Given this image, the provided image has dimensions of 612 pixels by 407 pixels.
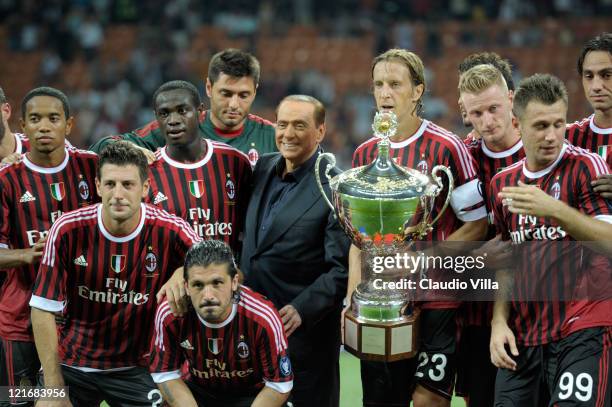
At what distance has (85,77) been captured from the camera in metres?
13.4

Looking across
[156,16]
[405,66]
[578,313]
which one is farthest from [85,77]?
[578,313]

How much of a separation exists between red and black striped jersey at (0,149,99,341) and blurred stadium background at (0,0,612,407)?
312 inches

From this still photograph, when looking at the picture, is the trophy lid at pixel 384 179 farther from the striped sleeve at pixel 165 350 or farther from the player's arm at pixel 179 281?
the striped sleeve at pixel 165 350

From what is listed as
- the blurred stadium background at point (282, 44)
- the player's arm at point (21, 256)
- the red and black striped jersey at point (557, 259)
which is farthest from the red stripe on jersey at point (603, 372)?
the blurred stadium background at point (282, 44)

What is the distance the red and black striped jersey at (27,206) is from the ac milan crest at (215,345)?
1.05 metres

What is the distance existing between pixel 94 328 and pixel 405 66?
186cm

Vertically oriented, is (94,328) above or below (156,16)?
below

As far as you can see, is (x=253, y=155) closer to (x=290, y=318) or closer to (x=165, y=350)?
(x=290, y=318)

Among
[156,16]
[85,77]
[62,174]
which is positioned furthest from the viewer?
[156,16]

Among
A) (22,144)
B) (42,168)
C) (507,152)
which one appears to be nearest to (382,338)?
(507,152)

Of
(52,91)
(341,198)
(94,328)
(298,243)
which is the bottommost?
(94,328)

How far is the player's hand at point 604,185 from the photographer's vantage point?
11.6 ft

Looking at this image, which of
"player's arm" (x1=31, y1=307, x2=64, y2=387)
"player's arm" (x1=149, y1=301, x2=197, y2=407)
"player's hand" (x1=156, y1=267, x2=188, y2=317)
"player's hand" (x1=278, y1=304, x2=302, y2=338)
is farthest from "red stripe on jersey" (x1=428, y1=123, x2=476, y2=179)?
"player's arm" (x1=31, y1=307, x2=64, y2=387)

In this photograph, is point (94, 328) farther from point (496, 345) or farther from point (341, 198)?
point (496, 345)
